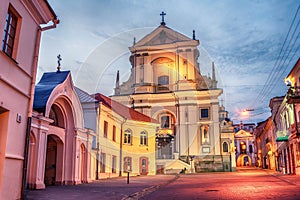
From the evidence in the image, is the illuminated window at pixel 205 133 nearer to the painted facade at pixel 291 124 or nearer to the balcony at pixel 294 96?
the painted facade at pixel 291 124

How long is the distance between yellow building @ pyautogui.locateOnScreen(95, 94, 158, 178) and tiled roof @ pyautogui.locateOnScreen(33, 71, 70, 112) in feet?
29.5

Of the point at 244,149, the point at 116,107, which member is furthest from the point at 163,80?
the point at 244,149

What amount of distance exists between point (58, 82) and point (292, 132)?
1998 centimetres

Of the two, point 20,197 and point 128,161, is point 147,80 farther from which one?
point 20,197

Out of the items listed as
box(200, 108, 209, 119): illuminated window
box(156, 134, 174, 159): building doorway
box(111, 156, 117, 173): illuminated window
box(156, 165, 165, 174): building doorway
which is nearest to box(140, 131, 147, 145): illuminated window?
box(156, 165, 165, 174): building doorway

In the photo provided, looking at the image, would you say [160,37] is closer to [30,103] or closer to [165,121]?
[165,121]

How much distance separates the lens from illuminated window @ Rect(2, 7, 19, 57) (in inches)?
361

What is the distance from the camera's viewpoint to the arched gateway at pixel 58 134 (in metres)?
15.5

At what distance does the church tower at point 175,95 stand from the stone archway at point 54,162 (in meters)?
24.9

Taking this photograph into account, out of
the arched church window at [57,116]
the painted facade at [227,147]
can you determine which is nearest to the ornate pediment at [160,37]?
the painted facade at [227,147]

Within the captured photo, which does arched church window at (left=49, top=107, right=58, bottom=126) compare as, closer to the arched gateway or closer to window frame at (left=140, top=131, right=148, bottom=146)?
the arched gateway

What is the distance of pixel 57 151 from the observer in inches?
747

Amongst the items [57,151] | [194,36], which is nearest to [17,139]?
[57,151]

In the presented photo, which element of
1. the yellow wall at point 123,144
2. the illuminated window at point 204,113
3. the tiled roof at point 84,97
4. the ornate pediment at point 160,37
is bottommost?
the yellow wall at point 123,144
